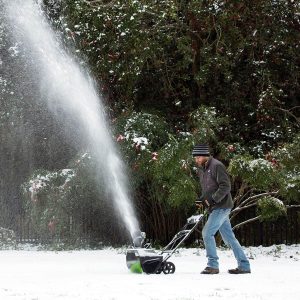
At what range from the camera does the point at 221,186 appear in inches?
388

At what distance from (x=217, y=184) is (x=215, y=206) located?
305mm

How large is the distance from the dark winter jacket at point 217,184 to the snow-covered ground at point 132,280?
37.5 inches

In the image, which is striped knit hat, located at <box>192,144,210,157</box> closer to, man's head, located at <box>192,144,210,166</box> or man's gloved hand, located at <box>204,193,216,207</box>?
man's head, located at <box>192,144,210,166</box>

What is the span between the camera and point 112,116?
16766 millimetres

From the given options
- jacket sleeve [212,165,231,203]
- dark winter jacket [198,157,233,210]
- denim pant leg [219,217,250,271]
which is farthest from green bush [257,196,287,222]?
jacket sleeve [212,165,231,203]

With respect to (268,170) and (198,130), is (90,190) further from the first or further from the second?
(268,170)

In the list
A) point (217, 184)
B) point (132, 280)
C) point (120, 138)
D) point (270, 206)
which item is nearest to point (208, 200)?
point (217, 184)

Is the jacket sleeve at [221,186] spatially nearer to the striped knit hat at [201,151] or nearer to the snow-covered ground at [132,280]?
the striped knit hat at [201,151]

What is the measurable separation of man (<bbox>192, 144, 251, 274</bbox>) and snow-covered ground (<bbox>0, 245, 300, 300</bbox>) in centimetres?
25

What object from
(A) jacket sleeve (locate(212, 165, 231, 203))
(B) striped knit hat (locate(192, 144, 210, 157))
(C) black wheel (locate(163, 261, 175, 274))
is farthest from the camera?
(B) striped knit hat (locate(192, 144, 210, 157))

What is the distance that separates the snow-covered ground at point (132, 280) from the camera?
25.8ft

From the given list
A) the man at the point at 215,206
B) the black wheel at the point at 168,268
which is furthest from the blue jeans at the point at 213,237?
the black wheel at the point at 168,268

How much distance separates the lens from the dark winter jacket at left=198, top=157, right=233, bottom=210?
9.81m

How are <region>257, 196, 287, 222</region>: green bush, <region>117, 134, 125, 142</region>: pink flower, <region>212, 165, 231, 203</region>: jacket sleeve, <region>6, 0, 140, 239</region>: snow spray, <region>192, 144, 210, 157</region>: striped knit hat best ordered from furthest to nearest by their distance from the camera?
1. <region>6, 0, 140, 239</region>: snow spray
2. <region>117, 134, 125, 142</region>: pink flower
3. <region>257, 196, 287, 222</region>: green bush
4. <region>192, 144, 210, 157</region>: striped knit hat
5. <region>212, 165, 231, 203</region>: jacket sleeve
